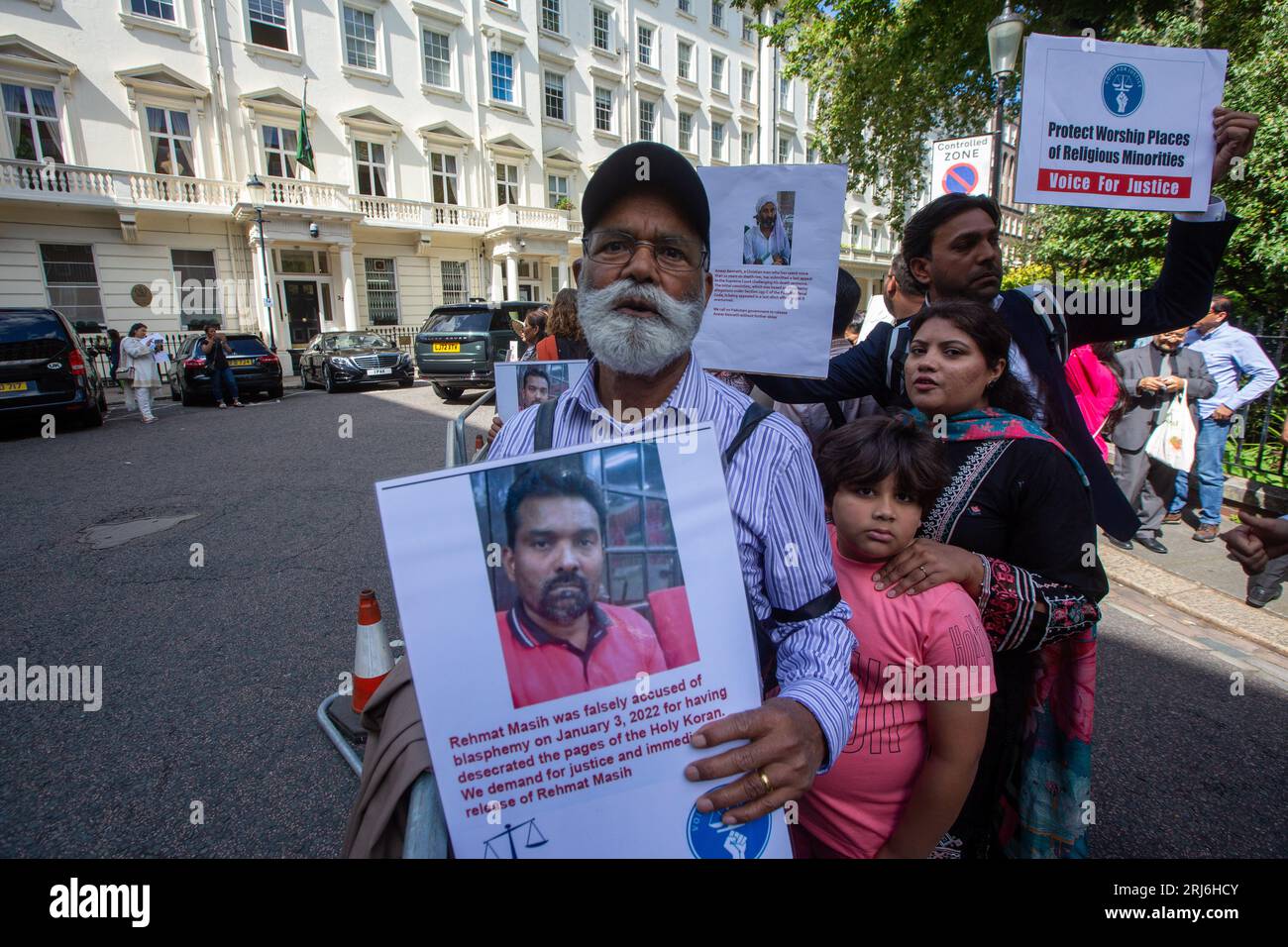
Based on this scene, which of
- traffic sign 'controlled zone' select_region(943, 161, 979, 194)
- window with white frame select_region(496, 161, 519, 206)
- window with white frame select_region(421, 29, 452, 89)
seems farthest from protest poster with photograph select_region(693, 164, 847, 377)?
window with white frame select_region(496, 161, 519, 206)

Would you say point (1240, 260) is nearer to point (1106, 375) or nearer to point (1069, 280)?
point (1069, 280)

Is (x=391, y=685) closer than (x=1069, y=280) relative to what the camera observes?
Yes

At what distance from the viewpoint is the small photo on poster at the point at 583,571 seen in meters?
1.01

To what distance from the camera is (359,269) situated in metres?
25.1

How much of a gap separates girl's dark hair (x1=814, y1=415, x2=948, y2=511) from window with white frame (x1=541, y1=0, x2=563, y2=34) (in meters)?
32.9

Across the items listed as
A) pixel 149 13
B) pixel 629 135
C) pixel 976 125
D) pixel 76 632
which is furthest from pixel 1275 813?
pixel 629 135

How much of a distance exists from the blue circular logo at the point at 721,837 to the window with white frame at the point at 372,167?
27.6m

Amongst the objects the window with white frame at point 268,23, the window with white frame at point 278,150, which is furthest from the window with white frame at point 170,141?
the window with white frame at point 268,23

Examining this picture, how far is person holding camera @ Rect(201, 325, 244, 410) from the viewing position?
46.4 ft

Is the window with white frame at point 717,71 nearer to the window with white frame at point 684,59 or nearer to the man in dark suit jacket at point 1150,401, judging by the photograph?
the window with white frame at point 684,59

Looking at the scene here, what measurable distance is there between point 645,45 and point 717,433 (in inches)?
1472

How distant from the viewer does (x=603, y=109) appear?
31.3 m

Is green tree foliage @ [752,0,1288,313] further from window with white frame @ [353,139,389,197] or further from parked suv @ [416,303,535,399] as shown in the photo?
window with white frame @ [353,139,389,197]

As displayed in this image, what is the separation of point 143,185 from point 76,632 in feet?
72.0
